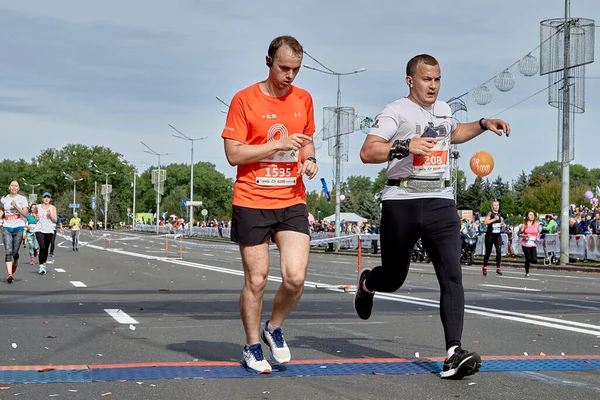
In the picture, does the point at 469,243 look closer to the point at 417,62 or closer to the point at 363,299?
the point at 363,299

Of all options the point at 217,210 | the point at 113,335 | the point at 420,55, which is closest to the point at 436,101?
the point at 420,55

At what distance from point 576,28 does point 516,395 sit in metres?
24.7

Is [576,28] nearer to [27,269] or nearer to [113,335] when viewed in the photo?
[27,269]

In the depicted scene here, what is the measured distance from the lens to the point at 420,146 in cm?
555

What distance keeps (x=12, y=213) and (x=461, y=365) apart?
1206 cm

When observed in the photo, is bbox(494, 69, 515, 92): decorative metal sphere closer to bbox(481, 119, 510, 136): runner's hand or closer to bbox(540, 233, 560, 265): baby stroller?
bbox(540, 233, 560, 265): baby stroller

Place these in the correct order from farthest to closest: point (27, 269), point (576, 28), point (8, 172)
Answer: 1. point (8, 172)
2. point (576, 28)
3. point (27, 269)

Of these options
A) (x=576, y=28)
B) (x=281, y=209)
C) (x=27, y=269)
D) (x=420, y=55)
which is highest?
(x=576, y=28)

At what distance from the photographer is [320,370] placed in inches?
223

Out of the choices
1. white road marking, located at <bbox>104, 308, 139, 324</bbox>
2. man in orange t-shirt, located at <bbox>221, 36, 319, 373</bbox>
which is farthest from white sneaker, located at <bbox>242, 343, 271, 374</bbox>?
white road marking, located at <bbox>104, 308, 139, 324</bbox>

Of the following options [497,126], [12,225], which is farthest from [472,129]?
[12,225]

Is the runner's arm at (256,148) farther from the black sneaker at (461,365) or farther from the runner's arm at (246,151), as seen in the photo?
the black sneaker at (461,365)

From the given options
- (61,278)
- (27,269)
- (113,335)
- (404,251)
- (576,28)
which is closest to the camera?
(404,251)

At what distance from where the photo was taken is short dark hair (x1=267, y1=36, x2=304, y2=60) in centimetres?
562
